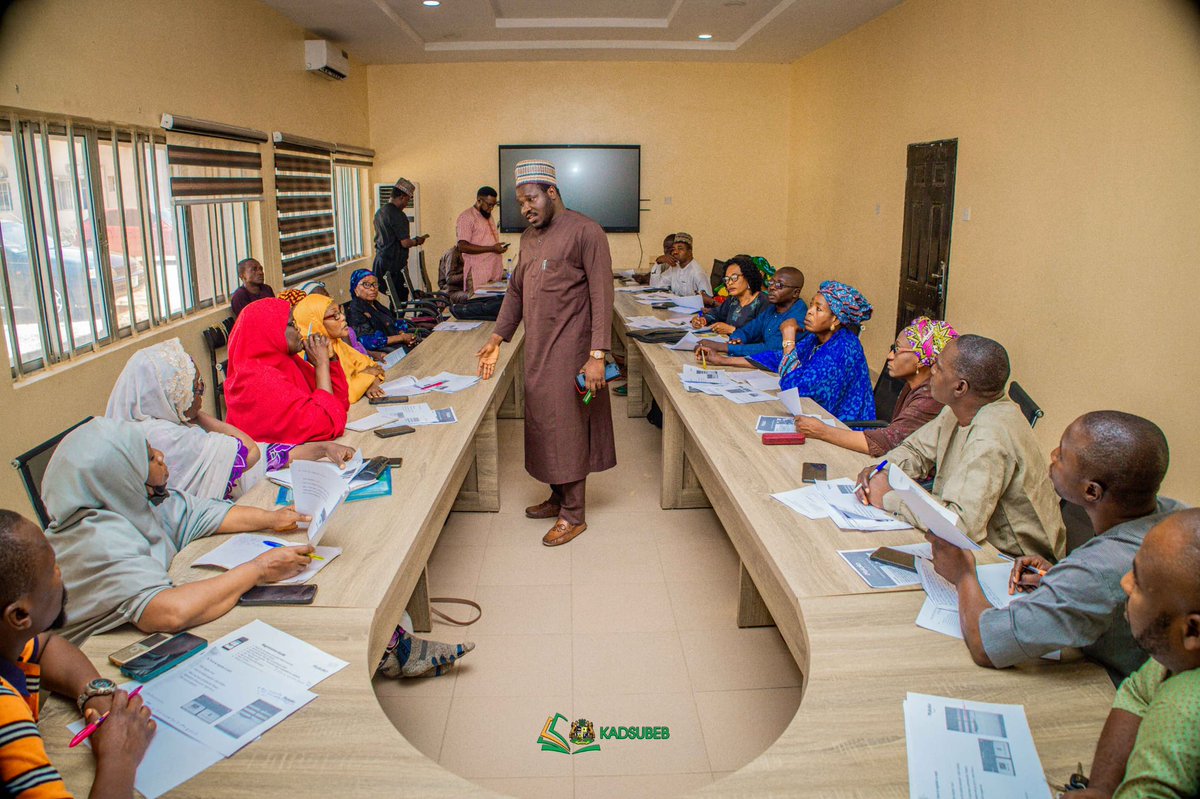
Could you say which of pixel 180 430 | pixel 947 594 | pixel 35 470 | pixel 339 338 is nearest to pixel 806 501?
pixel 947 594

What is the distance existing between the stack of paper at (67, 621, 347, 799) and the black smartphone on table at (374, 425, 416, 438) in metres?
1.27

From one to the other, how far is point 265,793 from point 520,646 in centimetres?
160

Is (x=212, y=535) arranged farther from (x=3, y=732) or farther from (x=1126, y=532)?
(x=1126, y=532)

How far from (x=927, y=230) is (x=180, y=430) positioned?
5.24m

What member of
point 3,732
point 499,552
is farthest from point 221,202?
point 3,732

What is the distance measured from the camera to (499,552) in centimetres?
348

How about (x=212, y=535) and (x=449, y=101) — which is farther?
(x=449, y=101)

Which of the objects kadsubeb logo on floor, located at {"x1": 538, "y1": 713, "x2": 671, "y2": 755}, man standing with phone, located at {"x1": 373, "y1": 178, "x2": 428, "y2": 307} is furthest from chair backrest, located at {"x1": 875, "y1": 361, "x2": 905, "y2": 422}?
man standing with phone, located at {"x1": 373, "y1": 178, "x2": 428, "y2": 307}

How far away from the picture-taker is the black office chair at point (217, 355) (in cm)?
495

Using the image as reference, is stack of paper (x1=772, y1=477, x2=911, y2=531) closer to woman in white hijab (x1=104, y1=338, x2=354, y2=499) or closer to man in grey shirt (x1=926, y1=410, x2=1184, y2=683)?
man in grey shirt (x1=926, y1=410, x2=1184, y2=683)

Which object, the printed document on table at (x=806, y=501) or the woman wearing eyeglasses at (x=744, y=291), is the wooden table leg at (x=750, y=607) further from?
the woman wearing eyeglasses at (x=744, y=291)

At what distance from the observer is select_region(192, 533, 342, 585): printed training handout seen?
176cm

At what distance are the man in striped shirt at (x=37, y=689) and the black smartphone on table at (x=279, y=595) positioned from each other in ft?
1.09

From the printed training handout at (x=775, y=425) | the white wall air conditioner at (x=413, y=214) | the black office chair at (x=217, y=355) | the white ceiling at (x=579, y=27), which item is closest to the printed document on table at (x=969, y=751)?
the printed training handout at (x=775, y=425)
